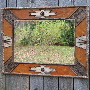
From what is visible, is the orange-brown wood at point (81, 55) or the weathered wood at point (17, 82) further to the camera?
the weathered wood at point (17, 82)

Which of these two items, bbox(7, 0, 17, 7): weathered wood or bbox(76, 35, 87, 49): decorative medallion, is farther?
bbox(7, 0, 17, 7): weathered wood

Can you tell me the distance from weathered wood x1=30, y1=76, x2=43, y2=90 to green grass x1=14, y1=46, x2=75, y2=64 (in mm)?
133

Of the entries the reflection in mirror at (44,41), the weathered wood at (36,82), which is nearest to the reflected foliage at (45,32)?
the reflection in mirror at (44,41)

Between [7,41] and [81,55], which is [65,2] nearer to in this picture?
[81,55]

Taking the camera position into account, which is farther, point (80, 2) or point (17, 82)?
point (17, 82)

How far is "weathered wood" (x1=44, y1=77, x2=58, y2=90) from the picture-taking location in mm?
1273

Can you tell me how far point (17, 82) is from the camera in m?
1.32

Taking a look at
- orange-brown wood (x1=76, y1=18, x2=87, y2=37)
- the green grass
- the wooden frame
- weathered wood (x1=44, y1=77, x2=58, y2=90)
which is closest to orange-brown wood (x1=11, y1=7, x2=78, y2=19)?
the wooden frame

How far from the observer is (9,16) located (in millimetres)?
1271

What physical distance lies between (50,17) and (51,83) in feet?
1.53

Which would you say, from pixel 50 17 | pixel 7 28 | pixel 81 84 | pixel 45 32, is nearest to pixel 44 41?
pixel 45 32

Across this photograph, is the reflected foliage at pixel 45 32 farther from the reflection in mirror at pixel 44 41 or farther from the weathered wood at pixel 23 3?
the weathered wood at pixel 23 3

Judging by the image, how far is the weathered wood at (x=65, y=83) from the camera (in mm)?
1256

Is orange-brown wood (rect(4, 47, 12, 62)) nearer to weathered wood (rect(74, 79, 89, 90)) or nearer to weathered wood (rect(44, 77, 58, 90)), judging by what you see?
weathered wood (rect(44, 77, 58, 90))
